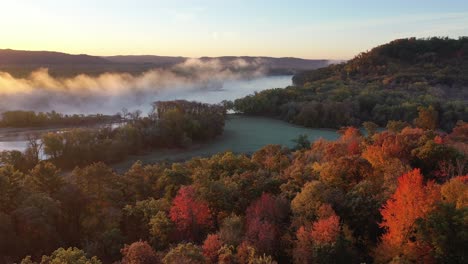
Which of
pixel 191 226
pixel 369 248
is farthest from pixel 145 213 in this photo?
pixel 369 248

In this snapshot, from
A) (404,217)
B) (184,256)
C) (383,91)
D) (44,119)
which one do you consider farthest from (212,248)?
(383,91)

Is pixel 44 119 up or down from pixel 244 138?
up

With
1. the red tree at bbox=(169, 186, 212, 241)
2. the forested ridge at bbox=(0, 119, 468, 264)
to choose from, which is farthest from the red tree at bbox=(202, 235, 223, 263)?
the red tree at bbox=(169, 186, 212, 241)

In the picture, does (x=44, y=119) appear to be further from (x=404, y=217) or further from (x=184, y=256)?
(x=404, y=217)

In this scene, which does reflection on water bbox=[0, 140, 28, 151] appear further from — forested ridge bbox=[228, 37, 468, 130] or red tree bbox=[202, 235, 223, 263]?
red tree bbox=[202, 235, 223, 263]

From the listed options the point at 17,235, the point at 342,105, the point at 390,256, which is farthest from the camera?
the point at 342,105

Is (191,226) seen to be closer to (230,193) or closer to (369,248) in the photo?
(230,193)
